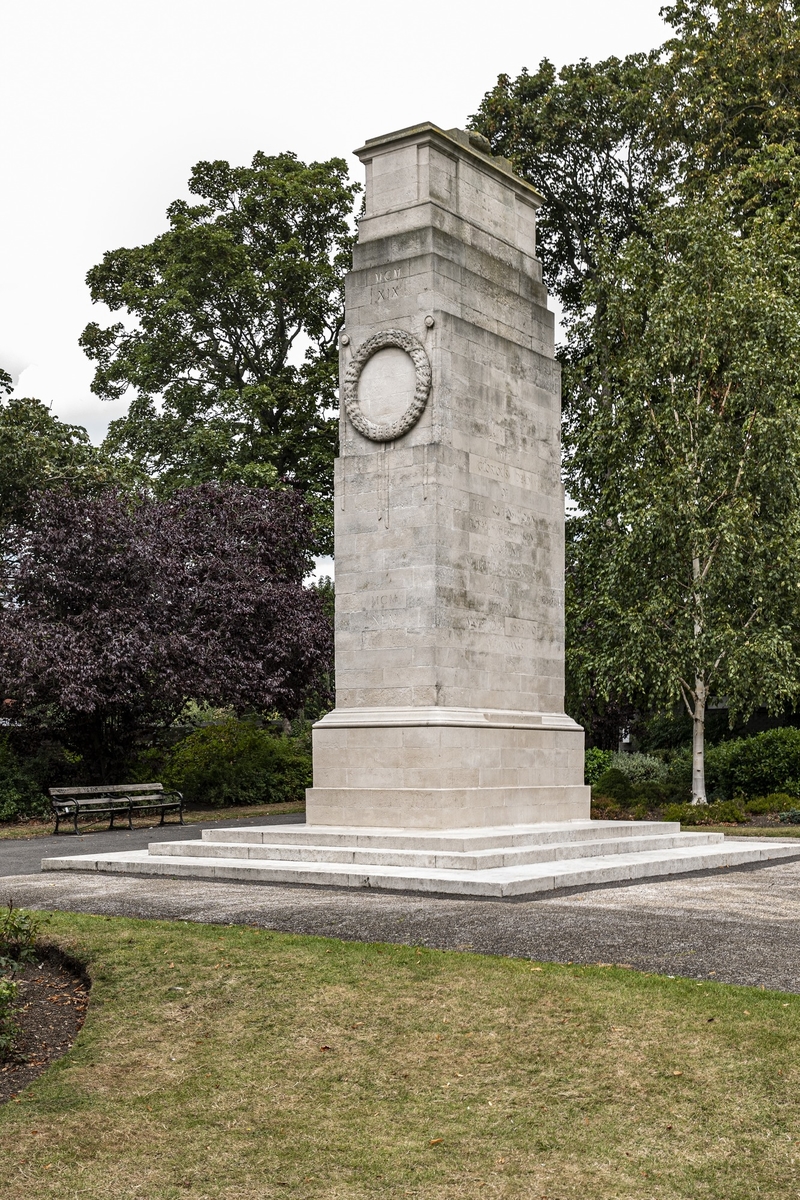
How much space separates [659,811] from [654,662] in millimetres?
2773

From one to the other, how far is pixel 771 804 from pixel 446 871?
483 inches

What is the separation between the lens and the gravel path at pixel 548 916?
8758 millimetres

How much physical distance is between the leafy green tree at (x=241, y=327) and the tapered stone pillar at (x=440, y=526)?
1659cm

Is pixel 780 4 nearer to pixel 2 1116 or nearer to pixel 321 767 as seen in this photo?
pixel 321 767

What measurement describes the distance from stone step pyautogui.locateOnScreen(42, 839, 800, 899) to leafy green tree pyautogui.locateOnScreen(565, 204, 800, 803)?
833 centimetres

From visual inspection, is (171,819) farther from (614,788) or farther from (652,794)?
(652,794)

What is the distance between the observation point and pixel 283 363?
36.9 metres

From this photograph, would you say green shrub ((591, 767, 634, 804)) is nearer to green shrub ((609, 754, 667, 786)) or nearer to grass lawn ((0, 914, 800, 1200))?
green shrub ((609, 754, 667, 786))

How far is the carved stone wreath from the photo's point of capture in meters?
16.1

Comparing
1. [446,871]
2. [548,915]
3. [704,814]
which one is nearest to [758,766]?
[704,814]

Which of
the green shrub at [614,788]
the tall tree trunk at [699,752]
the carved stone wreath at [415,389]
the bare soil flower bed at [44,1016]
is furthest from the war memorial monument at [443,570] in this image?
the tall tree trunk at [699,752]

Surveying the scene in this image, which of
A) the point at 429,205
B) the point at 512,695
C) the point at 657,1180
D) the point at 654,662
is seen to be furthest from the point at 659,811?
the point at 657,1180

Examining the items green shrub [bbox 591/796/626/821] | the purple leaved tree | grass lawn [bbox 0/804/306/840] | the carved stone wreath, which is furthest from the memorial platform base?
the purple leaved tree

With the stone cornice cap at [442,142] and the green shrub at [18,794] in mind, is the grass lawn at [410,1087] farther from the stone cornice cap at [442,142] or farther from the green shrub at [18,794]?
the green shrub at [18,794]
